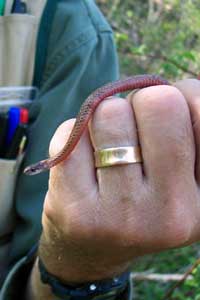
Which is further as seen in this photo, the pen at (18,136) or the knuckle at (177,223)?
the pen at (18,136)

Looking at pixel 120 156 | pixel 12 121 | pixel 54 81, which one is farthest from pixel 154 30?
pixel 120 156

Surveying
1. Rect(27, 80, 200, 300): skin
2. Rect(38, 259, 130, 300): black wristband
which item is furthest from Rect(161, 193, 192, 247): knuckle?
Rect(38, 259, 130, 300): black wristband

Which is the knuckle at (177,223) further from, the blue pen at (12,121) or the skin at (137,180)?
the blue pen at (12,121)

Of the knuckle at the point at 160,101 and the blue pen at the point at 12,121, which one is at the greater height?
the knuckle at the point at 160,101

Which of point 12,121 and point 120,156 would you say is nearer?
point 120,156

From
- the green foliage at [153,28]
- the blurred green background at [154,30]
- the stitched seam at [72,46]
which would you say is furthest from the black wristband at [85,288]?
the green foliage at [153,28]

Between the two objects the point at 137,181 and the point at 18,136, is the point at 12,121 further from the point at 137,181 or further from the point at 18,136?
the point at 137,181
